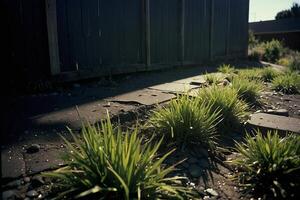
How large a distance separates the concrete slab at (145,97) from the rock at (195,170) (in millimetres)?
1420

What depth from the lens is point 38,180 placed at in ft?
6.21

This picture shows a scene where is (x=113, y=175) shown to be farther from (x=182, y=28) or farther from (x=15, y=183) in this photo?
(x=182, y=28)

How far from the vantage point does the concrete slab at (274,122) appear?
3.00m

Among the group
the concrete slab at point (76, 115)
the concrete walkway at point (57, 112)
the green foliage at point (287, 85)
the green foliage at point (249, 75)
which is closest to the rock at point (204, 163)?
the concrete walkway at point (57, 112)

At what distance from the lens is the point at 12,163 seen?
81.0 inches

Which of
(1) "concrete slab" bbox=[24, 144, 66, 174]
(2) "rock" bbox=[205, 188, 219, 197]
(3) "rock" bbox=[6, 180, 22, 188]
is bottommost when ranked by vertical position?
(2) "rock" bbox=[205, 188, 219, 197]

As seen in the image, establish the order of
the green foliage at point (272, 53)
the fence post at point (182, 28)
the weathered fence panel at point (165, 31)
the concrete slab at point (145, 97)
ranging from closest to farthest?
1. the concrete slab at point (145, 97)
2. the weathered fence panel at point (165, 31)
3. the fence post at point (182, 28)
4. the green foliage at point (272, 53)

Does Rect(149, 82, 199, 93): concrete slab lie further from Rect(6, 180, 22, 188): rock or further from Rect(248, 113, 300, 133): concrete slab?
Rect(6, 180, 22, 188): rock

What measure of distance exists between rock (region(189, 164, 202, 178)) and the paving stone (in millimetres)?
1460

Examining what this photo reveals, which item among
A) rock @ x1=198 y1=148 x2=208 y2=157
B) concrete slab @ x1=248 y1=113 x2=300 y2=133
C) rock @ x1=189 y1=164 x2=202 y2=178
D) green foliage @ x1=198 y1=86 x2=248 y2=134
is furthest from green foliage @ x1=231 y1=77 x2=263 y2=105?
rock @ x1=189 y1=164 x2=202 y2=178

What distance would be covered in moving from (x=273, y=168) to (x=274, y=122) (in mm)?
1341

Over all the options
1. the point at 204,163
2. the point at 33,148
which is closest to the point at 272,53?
the point at 204,163

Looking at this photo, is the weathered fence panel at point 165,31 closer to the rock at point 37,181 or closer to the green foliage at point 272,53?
the rock at point 37,181

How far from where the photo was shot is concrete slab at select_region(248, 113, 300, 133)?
300cm
